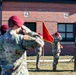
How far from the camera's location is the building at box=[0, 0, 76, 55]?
2509 centimetres

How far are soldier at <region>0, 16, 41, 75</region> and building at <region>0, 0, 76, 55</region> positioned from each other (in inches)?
794

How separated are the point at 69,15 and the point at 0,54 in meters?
21.2

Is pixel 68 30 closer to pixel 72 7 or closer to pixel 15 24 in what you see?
pixel 72 7

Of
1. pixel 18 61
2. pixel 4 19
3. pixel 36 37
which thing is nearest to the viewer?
pixel 36 37

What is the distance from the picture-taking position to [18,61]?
4762 mm

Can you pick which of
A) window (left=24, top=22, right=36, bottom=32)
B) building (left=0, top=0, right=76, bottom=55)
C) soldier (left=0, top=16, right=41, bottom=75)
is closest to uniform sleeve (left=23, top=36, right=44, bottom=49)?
soldier (left=0, top=16, right=41, bottom=75)

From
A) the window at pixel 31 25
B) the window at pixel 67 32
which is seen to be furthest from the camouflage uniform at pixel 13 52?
the window at pixel 67 32

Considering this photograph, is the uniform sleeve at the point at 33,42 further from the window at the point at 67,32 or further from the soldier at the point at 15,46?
the window at the point at 67,32

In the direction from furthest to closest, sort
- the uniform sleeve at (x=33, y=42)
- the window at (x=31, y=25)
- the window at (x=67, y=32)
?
the window at (x=67, y=32)
the window at (x=31, y=25)
the uniform sleeve at (x=33, y=42)

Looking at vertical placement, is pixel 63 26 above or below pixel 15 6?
below

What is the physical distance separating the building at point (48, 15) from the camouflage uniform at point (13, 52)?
20.1 metres

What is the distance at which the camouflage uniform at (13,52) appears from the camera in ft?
15.1

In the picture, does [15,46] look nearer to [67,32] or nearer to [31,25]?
[31,25]

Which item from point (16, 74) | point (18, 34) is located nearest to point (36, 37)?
point (18, 34)
